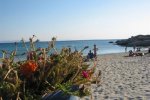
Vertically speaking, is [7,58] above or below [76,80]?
above

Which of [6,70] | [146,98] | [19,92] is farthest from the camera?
[146,98]

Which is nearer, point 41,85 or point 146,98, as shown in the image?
point 41,85

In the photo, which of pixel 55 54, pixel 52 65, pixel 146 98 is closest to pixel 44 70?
pixel 52 65

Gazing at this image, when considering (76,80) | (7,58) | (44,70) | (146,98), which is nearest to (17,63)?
(7,58)

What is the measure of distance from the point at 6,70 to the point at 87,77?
1.73ft

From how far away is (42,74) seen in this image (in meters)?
2.07

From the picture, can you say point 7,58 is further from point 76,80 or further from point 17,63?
point 76,80

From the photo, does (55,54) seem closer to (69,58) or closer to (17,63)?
(69,58)

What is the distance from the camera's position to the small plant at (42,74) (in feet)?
6.49

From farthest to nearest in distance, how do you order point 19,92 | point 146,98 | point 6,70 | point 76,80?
point 146,98, point 76,80, point 6,70, point 19,92

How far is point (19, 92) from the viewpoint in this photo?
6.40 ft

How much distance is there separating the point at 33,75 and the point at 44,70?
0.07 m

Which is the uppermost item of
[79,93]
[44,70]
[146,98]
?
[44,70]

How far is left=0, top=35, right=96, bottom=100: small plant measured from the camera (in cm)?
198
